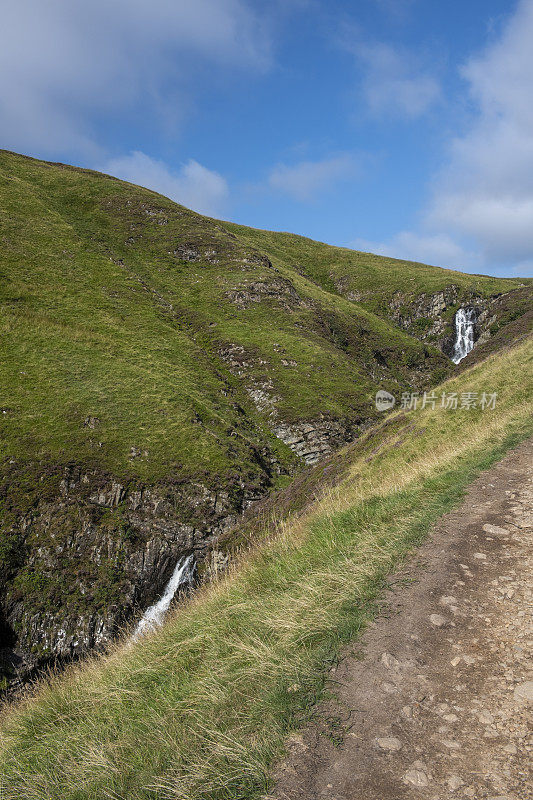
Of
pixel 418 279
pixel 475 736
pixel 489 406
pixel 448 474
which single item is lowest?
pixel 475 736

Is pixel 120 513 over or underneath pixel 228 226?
underneath

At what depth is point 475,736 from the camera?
4457 mm

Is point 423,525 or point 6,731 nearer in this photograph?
point 6,731

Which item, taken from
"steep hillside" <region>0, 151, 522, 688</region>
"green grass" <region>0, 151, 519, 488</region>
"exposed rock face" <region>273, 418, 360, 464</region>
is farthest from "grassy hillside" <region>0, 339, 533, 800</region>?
"exposed rock face" <region>273, 418, 360, 464</region>

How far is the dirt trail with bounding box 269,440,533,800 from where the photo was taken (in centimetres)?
415

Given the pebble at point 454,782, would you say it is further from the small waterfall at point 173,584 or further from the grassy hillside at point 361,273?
the grassy hillside at point 361,273

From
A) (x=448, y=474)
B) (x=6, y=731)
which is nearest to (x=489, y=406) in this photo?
(x=448, y=474)

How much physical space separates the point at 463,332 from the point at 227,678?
88699 mm

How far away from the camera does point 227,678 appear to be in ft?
21.8

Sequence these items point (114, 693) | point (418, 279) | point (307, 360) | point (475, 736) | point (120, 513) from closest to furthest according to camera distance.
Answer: point (475, 736) → point (114, 693) → point (120, 513) → point (307, 360) → point (418, 279)

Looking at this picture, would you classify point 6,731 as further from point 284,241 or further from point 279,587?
point 284,241

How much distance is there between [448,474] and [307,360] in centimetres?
Result: 4289

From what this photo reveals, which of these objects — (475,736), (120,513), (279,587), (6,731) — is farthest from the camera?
(120,513)

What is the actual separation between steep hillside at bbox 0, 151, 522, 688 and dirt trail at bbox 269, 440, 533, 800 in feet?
72.7
